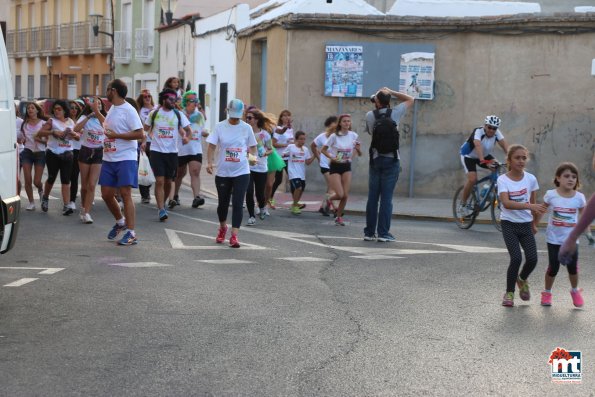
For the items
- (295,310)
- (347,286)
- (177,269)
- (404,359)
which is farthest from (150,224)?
(404,359)

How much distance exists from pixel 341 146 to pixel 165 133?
2315 mm

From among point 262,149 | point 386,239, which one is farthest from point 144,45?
point 386,239

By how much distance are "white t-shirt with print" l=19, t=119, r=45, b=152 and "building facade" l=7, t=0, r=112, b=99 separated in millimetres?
31065

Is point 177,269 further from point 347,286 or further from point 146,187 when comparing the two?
point 146,187

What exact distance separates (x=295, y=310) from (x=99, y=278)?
6.98 feet

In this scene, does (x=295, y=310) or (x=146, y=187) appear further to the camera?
(x=146, y=187)

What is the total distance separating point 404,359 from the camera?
6.91 meters

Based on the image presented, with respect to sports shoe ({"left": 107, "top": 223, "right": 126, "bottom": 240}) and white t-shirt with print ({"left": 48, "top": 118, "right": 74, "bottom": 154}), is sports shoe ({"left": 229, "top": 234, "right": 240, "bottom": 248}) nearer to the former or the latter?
sports shoe ({"left": 107, "top": 223, "right": 126, "bottom": 240})

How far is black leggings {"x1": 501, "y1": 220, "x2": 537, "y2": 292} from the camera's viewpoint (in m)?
9.21

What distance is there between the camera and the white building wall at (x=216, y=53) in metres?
28.2

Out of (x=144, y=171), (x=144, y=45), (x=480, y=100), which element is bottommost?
(x=144, y=171)

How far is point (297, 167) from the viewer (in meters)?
17.4

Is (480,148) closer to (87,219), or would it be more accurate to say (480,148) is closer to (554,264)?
(87,219)

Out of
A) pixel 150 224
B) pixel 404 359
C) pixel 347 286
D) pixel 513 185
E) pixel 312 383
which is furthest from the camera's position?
pixel 150 224
